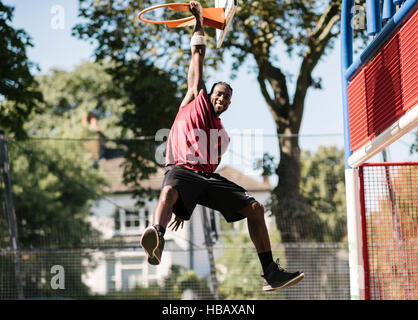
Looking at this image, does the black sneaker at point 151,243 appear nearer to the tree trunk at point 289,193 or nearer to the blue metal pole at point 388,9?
the blue metal pole at point 388,9

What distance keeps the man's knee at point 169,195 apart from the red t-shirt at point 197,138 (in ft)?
0.83

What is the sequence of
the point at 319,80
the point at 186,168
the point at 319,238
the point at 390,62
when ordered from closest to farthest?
the point at 186,168 < the point at 390,62 < the point at 319,238 < the point at 319,80

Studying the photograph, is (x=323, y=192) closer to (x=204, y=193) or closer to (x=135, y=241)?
(x=135, y=241)

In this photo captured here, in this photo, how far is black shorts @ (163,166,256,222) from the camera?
4.75 m

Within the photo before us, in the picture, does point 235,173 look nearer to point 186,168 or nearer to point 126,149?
point 126,149

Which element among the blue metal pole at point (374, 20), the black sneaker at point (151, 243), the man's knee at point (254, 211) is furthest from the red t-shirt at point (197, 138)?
the blue metal pole at point (374, 20)

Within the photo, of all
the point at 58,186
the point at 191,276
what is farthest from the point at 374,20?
the point at 58,186

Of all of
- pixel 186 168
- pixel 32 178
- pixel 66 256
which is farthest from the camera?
pixel 32 178

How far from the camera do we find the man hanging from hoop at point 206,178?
15.6 feet

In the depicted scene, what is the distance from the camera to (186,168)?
482cm

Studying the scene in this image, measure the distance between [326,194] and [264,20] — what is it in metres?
4.62

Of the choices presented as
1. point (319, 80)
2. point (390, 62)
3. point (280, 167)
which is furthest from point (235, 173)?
Answer: point (390, 62)

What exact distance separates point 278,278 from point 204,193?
3.03ft

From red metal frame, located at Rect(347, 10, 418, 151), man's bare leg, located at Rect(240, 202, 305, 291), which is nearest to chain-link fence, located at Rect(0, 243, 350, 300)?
red metal frame, located at Rect(347, 10, 418, 151)
